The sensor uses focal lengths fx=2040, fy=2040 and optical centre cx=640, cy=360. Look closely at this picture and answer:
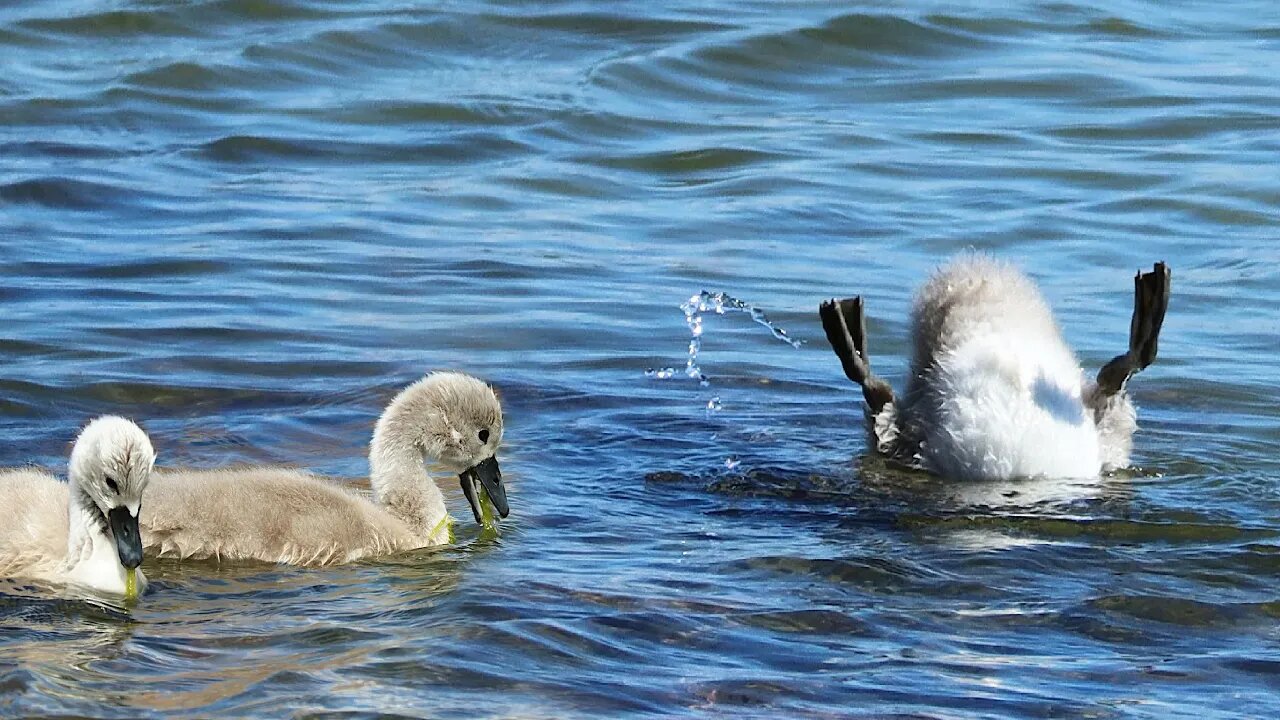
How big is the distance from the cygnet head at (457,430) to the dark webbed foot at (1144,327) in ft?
6.98

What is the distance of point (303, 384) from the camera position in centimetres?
852

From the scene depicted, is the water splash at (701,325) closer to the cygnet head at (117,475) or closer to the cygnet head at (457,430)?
the cygnet head at (457,430)

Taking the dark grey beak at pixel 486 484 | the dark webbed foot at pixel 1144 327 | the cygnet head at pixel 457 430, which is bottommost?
the dark grey beak at pixel 486 484

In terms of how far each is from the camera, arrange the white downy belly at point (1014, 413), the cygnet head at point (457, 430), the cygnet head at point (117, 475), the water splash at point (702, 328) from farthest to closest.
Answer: the water splash at point (702, 328) < the white downy belly at point (1014, 413) < the cygnet head at point (457, 430) < the cygnet head at point (117, 475)

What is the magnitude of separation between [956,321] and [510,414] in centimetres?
203

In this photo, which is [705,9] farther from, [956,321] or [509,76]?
[956,321]

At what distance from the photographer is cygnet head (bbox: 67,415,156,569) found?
527cm

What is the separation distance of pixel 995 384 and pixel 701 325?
3.26 meters

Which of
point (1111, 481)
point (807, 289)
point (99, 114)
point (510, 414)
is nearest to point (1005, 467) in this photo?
point (1111, 481)

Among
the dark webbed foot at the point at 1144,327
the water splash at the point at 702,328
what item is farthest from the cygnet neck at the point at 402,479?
the dark webbed foot at the point at 1144,327

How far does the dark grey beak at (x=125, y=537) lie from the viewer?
5.29 metres

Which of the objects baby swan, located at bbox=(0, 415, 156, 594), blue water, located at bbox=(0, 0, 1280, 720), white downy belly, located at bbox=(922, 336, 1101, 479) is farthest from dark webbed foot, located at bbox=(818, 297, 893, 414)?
baby swan, located at bbox=(0, 415, 156, 594)

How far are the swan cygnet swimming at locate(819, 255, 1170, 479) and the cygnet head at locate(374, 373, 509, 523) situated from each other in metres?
1.49

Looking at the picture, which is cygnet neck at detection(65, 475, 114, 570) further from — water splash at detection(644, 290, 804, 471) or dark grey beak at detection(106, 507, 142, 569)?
water splash at detection(644, 290, 804, 471)
